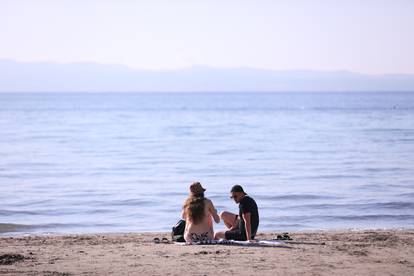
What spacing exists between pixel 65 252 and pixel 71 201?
7.70 metres

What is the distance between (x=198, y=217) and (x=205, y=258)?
1458mm

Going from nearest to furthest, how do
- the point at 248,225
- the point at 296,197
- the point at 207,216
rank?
the point at 248,225 < the point at 207,216 < the point at 296,197

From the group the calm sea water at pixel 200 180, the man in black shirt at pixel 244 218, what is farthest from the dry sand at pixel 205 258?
the calm sea water at pixel 200 180

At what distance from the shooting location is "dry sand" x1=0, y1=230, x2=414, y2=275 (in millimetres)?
9180

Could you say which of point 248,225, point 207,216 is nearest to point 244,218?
point 248,225

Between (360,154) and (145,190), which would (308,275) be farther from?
(360,154)

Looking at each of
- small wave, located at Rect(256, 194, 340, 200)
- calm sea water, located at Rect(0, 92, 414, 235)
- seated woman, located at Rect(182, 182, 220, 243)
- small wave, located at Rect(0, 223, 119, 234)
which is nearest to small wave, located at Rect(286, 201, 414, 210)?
calm sea water, located at Rect(0, 92, 414, 235)

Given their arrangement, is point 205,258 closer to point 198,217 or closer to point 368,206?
point 198,217

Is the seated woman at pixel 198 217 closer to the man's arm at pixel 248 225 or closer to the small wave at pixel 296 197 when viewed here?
the man's arm at pixel 248 225

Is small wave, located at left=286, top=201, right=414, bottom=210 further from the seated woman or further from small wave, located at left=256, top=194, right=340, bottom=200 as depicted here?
the seated woman

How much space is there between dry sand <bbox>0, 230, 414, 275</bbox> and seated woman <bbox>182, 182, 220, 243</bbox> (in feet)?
1.17

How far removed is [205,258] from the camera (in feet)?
32.7

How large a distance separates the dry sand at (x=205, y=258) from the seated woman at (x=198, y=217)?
1.17ft

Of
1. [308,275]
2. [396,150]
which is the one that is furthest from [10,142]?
[308,275]
